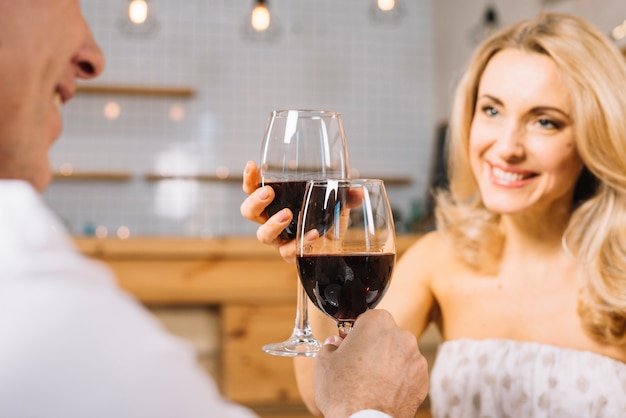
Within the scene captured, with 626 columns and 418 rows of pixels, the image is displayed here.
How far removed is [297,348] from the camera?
972 millimetres

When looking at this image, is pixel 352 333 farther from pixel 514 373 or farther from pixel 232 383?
pixel 232 383

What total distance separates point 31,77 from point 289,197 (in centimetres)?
47

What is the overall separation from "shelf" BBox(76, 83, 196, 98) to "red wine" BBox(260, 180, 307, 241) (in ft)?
13.7

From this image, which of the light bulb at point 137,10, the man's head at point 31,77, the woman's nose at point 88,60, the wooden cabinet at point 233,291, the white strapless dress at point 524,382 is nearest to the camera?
the man's head at point 31,77

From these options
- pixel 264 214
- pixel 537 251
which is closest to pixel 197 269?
pixel 537 251

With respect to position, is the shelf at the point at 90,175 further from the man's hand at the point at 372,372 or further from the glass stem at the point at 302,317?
the man's hand at the point at 372,372

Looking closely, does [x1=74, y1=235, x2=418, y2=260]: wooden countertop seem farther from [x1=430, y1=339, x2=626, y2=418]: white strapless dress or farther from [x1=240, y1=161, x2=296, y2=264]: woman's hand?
[x1=240, y1=161, x2=296, y2=264]: woman's hand

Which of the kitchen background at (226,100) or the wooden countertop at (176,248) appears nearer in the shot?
the wooden countertop at (176,248)

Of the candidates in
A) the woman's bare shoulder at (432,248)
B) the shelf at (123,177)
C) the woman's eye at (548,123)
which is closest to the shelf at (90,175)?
the shelf at (123,177)

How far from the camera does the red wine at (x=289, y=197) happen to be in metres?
1.03

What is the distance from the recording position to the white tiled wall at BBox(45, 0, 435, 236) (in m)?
5.12

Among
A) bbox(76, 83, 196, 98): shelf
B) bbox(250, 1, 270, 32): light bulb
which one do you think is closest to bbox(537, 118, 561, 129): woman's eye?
bbox(250, 1, 270, 32): light bulb

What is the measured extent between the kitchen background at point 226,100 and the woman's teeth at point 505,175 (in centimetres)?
335

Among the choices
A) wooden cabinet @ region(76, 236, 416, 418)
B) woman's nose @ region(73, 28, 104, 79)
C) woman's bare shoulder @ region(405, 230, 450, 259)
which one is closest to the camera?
woman's nose @ region(73, 28, 104, 79)
